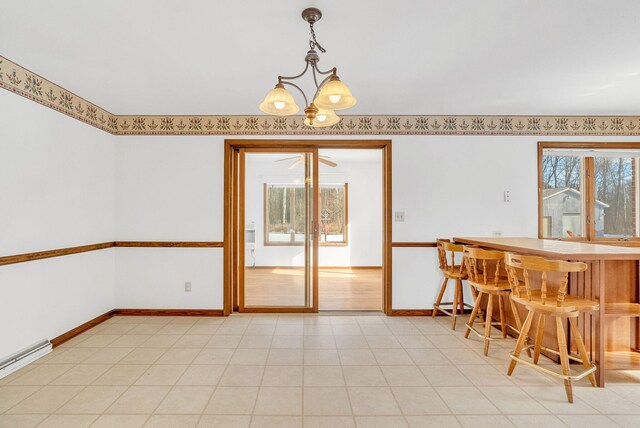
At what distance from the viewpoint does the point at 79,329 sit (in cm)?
326

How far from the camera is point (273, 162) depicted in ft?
21.1

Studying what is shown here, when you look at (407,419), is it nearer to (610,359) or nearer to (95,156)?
(610,359)

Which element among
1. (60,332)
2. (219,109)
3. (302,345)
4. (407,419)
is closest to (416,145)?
(219,109)

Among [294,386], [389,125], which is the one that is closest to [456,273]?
[389,125]

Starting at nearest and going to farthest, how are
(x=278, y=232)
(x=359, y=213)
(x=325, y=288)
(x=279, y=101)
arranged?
(x=279, y=101), (x=325, y=288), (x=278, y=232), (x=359, y=213)

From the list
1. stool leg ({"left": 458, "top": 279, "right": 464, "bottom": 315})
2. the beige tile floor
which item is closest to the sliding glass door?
the beige tile floor

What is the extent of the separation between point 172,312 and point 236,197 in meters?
1.62

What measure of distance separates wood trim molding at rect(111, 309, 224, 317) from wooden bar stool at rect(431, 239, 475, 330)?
8.74ft

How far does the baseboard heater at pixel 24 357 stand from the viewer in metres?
2.42

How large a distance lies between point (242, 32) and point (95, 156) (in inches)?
99.0

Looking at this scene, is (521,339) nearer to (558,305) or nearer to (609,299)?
(558,305)

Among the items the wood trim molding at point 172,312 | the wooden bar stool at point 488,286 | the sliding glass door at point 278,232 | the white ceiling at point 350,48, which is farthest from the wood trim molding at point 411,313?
the white ceiling at point 350,48

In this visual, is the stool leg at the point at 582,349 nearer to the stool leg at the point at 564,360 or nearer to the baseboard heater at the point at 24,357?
the stool leg at the point at 564,360

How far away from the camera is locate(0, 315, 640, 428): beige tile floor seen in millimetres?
1938
